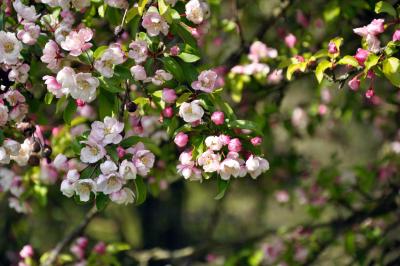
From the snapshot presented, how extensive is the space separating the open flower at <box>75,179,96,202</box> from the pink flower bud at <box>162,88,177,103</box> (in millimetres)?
351

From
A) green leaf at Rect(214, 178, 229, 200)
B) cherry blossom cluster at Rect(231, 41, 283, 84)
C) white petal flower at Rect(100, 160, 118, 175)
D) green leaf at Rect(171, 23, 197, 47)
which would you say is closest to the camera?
white petal flower at Rect(100, 160, 118, 175)

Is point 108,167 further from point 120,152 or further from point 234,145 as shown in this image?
point 234,145

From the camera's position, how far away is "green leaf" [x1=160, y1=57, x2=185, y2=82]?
221 centimetres

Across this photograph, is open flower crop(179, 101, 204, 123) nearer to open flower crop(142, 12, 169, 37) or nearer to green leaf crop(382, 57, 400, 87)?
open flower crop(142, 12, 169, 37)

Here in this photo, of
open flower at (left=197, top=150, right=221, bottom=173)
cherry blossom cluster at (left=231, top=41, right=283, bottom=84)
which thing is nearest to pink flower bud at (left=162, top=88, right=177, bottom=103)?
open flower at (left=197, top=150, right=221, bottom=173)

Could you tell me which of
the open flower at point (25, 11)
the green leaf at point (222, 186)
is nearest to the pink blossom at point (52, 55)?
the open flower at point (25, 11)

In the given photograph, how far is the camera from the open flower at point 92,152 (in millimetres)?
2098

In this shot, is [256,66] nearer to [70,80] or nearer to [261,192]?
[70,80]

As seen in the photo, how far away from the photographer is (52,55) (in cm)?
217

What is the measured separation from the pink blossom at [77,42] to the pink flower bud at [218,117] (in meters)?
0.43

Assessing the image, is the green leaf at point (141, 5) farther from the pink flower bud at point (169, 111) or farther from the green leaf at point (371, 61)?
the green leaf at point (371, 61)

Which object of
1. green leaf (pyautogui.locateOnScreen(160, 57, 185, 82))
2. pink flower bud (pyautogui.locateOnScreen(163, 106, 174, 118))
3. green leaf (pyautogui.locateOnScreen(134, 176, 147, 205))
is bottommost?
green leaf (pyautogui.locateOnScreen(134, 176, 147, 205))

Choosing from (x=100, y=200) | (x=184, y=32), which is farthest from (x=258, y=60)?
(x=100, y=200)

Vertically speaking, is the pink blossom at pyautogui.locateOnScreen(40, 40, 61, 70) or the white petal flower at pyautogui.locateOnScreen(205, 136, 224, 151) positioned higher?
the pink blossom at pyautogui.locateOnScreen(40, 40, 61, 70)
